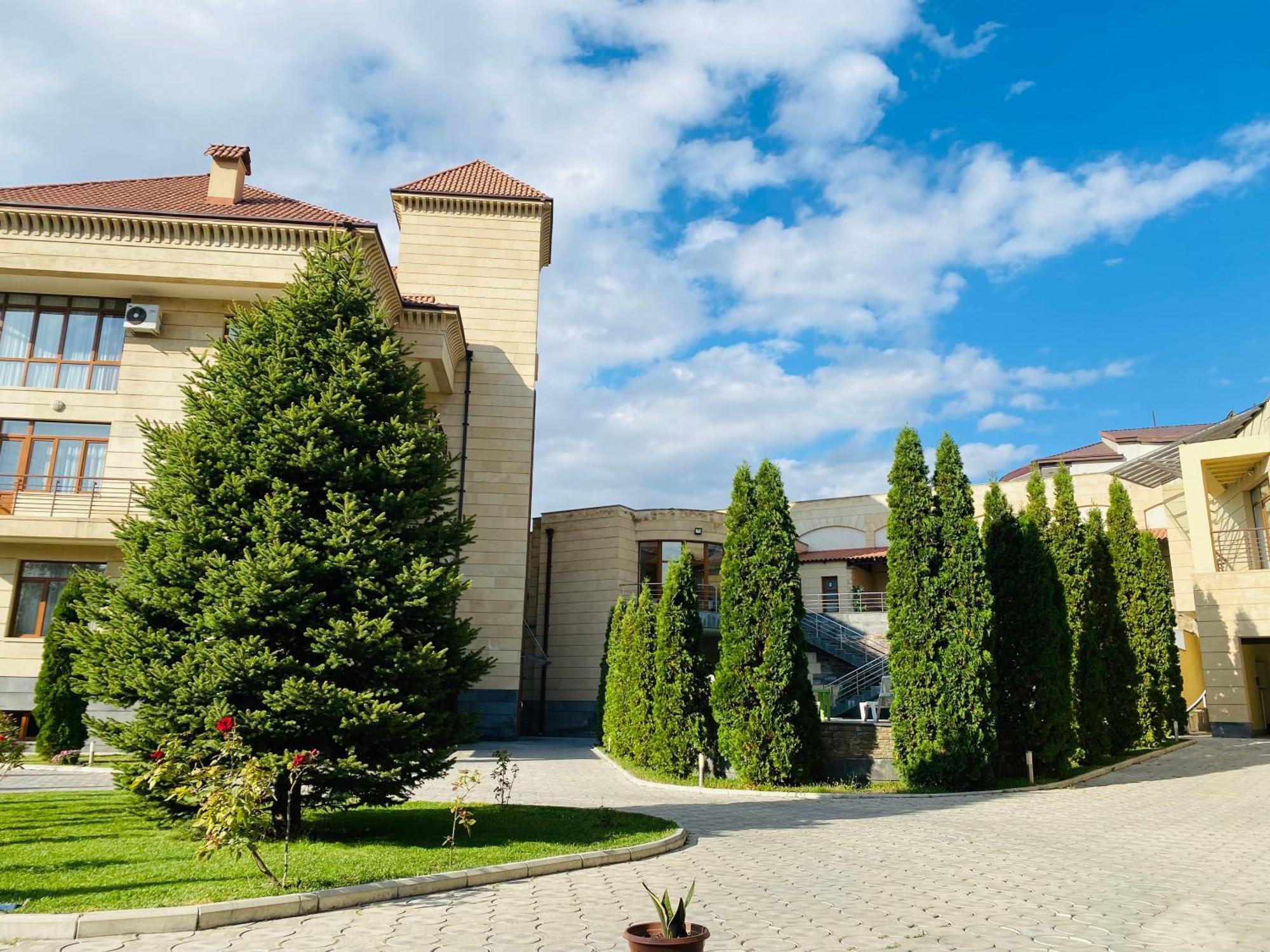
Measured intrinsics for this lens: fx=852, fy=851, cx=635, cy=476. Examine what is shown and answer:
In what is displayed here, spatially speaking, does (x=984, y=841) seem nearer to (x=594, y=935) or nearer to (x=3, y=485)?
(x=594, y=935)

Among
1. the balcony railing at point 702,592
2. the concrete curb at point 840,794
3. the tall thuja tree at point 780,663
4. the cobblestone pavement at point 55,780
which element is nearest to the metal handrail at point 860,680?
the balcony railing at point 702,592

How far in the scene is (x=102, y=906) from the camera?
19.2ft

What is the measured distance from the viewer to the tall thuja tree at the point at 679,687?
621 inches

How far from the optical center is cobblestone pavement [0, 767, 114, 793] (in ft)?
41.8

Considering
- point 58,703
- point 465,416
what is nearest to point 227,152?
point 465,416

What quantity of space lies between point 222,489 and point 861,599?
31.3 m

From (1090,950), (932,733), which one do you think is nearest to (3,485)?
(932,733)

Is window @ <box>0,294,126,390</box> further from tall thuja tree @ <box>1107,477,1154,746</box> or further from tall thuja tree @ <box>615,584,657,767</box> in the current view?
tall thuja tree @ <box>1107,477,1154,746</box>

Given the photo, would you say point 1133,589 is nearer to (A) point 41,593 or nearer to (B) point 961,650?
(B) point 961,650

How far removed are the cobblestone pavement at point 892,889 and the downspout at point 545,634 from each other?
→ 56.6 ft

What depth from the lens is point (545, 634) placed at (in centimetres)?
3073

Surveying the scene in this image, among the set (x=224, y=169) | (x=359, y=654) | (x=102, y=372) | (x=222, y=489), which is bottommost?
(x=359, y=654)

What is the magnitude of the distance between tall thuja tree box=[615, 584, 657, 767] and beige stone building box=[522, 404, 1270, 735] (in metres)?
6.27

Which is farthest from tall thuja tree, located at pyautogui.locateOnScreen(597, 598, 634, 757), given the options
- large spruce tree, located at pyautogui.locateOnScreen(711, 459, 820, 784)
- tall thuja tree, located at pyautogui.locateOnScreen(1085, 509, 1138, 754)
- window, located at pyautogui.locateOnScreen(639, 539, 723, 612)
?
tall thuja tree, located at pyautogui.locateOnScreen(1085, 509, 1138, 754)
